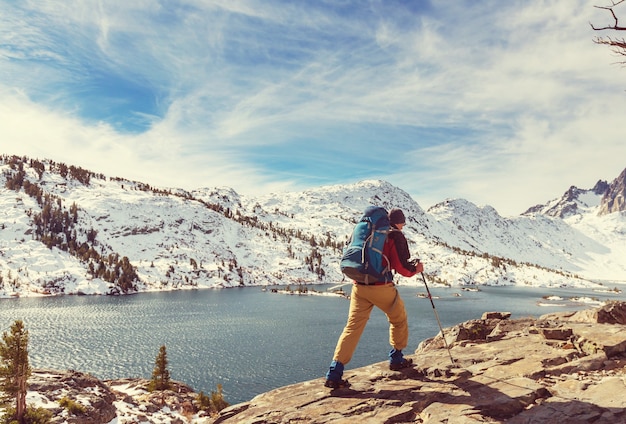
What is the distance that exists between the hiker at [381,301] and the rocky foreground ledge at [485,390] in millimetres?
742

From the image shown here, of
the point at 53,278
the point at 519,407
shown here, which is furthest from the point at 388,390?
the point at 53,278

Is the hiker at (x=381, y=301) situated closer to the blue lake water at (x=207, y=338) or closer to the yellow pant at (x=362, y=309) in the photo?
the yellow pant at (x=362, y=309)

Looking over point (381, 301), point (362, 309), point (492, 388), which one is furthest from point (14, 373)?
point (492, 388)

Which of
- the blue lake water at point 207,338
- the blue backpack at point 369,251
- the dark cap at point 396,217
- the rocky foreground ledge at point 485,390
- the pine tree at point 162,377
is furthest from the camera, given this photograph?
the blue lake water at point 207,338

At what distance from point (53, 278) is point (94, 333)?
10914cm

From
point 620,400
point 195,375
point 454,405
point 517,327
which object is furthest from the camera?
point 195,375

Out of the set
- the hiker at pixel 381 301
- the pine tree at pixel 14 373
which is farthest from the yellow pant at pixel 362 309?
the pine tree at pixel 14 373

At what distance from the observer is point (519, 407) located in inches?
307

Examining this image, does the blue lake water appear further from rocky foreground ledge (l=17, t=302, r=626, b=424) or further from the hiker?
the hiker

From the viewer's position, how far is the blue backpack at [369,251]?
30.5ft

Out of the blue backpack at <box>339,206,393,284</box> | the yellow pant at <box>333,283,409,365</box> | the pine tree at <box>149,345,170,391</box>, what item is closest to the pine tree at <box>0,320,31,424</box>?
the pine tree at <box>149,345,170,391</box>

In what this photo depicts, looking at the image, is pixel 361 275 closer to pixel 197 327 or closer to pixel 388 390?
pixel 388 390

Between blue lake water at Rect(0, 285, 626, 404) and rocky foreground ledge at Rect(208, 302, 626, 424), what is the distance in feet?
121

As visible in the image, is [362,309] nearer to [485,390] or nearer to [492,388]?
[485,390]
